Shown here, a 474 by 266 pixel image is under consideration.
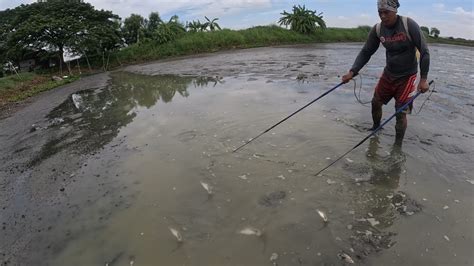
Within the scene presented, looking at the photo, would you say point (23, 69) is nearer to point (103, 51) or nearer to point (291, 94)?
point (103, 51)

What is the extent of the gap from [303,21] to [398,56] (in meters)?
35.5

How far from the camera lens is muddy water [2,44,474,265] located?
4.01 meters

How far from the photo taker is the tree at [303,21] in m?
39.6

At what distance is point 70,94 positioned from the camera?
15.8 m

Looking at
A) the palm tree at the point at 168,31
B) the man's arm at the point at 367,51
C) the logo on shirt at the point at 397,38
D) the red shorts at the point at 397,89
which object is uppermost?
the palm tree at the point at 168,31

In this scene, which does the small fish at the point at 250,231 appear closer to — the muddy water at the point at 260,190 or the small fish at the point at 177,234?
the muddy water at the point at 260,190

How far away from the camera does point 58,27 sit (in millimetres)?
26719

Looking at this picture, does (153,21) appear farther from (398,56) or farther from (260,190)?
(260,190)

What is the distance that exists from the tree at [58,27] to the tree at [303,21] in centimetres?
1922

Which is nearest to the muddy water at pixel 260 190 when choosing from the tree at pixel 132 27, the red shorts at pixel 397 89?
the red shorts at pixel 397 89

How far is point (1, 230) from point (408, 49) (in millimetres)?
6696

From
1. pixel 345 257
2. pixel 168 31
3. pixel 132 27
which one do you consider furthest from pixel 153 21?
pixel 345 257

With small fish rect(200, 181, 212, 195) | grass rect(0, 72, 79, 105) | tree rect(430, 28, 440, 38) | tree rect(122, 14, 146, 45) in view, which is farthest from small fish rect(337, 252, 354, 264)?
tree rect(430, 28, 440, 38)

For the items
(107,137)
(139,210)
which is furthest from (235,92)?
Answer: (139,210)
